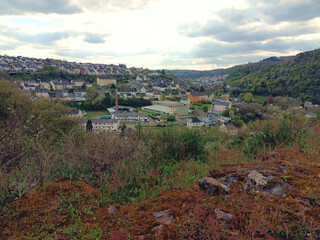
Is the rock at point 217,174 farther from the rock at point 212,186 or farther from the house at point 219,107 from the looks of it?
the house at point 219,107

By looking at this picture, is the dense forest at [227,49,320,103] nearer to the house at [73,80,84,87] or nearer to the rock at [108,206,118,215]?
the house at [73,80,84,87]

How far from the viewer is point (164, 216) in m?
2.12

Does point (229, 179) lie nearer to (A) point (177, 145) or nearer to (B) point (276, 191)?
(B) point (276, 191)

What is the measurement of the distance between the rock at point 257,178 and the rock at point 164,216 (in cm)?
120

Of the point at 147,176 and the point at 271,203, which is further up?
the point at 271,203

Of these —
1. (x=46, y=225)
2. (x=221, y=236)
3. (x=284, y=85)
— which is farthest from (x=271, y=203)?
(x=284, y=85)

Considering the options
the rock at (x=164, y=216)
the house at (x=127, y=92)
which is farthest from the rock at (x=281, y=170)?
the house at (x=127, y=92)

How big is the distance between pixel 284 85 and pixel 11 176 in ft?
263

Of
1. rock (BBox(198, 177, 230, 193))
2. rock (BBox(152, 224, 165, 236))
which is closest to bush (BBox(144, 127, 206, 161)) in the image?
rock (BBox(198, 177, 230, 193))

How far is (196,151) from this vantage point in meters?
5.34

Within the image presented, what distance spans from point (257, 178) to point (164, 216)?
4.40 feet

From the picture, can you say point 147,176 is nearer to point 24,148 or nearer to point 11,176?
point 11,176

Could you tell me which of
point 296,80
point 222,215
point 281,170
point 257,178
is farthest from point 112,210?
point 296,80

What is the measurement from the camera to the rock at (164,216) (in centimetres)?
204
